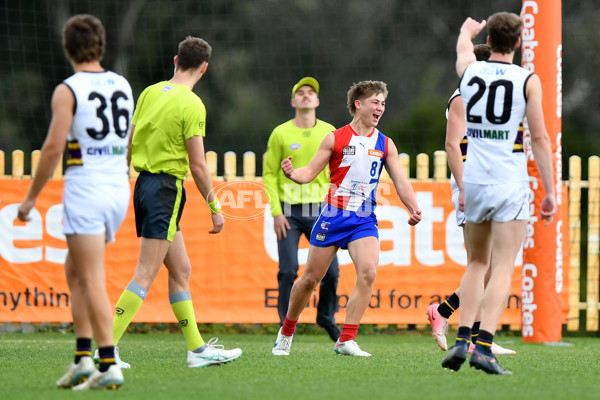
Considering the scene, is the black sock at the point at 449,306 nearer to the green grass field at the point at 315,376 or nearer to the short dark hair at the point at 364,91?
the green grass field at the point at 315,376

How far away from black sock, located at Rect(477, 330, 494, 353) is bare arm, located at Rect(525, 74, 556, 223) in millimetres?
775

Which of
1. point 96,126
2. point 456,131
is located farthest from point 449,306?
point 96,126

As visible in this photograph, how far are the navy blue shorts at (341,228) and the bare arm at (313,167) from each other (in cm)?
33

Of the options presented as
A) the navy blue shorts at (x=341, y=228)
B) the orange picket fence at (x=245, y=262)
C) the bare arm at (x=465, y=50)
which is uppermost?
the bare arm at (x=465, y=50)

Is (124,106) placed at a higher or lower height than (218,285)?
higher

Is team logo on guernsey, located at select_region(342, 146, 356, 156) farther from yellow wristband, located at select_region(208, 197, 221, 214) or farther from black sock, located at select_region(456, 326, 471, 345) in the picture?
black sock, located at select_region(456, 326, 471, 345)

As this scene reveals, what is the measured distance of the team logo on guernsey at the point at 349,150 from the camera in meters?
7.75

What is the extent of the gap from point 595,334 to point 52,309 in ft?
20.6

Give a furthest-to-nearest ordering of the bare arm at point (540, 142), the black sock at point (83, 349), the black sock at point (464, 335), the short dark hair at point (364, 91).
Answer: the short dark hair at point (364, 91) < the black sock at point (464, 335) < the bare arm at point (540, 142) < the black sock at point (83, 349)

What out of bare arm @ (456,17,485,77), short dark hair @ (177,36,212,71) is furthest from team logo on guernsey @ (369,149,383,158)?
short dark hair @ (177,36,212,71)

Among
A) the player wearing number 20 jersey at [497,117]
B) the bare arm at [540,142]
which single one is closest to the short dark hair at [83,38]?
the player wearing number 20 jersey at [497,117]

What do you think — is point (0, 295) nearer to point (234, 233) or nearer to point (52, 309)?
point (52, 309)

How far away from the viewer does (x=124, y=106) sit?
5.61m

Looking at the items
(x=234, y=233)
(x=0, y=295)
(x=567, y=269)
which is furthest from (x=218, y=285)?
(x=567, y=269)
